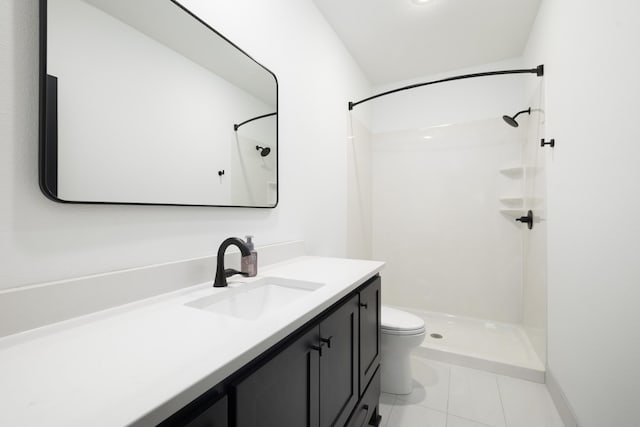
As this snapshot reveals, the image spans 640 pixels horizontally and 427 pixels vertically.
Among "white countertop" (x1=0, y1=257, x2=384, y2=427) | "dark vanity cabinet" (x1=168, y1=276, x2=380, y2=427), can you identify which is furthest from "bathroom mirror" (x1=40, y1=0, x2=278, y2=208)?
"dark vanity cabinet" (x1=168, y1=276, x2=380, y2=427)

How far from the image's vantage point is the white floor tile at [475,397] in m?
1.58

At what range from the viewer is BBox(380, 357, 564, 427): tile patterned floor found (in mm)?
1544

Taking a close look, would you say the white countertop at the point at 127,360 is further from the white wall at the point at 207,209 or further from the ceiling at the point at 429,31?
the ceiling at the point at 429,31

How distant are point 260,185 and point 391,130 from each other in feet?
6.94

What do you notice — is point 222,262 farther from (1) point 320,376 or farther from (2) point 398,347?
(2) point 398,347

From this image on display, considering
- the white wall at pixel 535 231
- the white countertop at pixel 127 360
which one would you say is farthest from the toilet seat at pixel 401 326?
the white countertop at pixel 127 360

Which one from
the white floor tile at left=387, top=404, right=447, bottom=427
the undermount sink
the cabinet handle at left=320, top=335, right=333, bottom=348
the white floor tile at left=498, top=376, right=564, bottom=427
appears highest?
the undermount sink

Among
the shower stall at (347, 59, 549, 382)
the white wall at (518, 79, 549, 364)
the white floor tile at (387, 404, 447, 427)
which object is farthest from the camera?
the shower stall at (347, 59, 549, 382)

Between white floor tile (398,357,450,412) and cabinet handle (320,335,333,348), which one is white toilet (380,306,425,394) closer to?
white floor tile (398,357,450,412)

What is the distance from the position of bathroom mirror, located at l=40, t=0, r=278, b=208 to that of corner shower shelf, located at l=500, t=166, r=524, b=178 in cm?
224

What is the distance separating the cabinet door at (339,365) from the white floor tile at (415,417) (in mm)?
604

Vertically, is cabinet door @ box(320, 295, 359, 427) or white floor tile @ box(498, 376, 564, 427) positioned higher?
cabinet door @ box(320, 295, 359, 427)

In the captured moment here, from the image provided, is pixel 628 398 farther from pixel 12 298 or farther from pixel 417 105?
pixel 417 105

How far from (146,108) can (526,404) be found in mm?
2429
